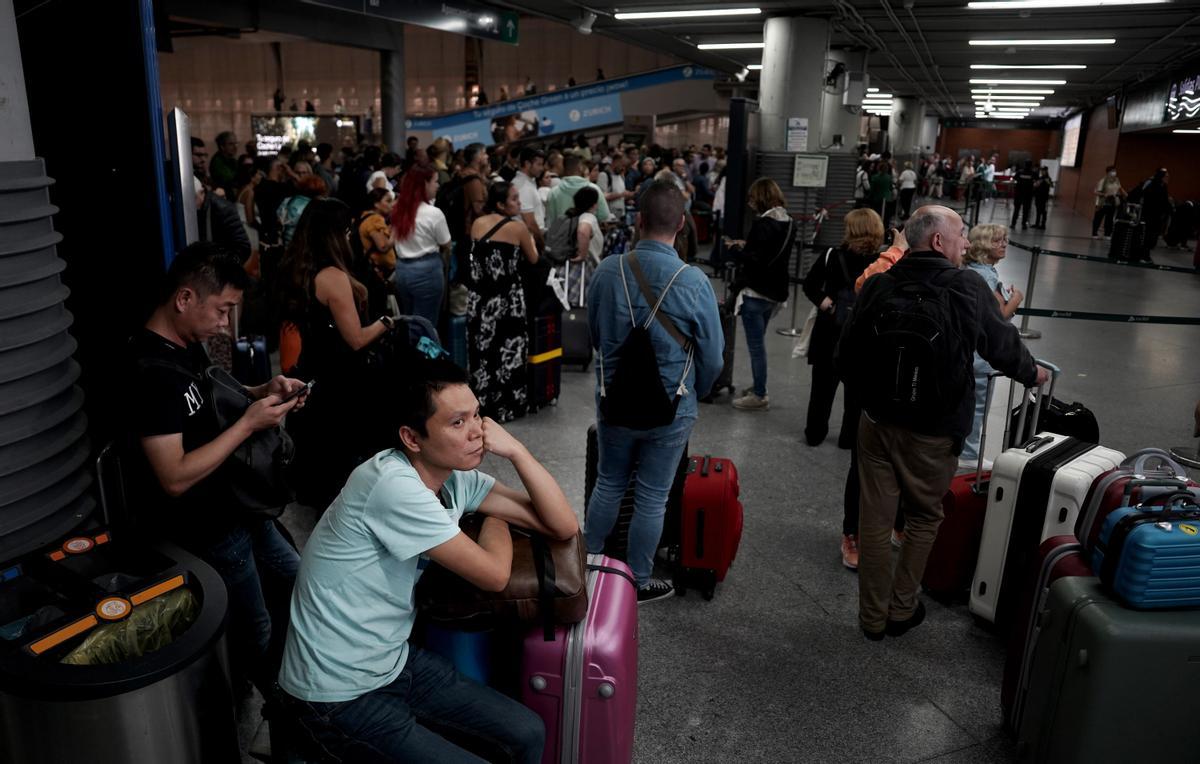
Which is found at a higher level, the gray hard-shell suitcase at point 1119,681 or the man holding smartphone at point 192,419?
the man holding smartphone at point 192,419

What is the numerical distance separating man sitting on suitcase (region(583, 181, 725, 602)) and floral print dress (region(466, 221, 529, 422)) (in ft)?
7.14

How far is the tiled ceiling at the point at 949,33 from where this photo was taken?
436 inches

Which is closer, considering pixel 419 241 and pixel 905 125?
pixel 419 241

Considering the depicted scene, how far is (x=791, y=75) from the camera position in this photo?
11.8 meters

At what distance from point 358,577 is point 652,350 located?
1543 mm

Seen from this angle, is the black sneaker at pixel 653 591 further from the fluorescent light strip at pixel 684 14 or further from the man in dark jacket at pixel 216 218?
the fluorescent light strip at pixel 684 14

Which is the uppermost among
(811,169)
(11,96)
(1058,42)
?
(1058,42)

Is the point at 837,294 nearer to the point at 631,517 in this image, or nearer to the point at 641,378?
the point at 631,517

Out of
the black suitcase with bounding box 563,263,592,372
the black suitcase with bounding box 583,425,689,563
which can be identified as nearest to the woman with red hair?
the black suitcase with bounding box 563,263,592,372

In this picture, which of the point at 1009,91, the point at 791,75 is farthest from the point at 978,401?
the point at 1009,91

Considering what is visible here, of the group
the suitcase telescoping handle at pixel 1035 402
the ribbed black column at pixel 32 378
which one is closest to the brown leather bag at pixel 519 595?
the ribbed black column at pixel 32 378

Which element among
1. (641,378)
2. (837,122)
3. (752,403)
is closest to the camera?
(641,378)

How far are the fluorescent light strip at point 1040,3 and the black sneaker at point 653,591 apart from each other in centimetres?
959

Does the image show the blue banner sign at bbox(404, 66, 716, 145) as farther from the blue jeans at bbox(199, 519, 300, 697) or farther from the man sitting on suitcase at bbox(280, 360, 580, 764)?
the man sitting on suitcase at bbox(280, 360, 580, 764)
